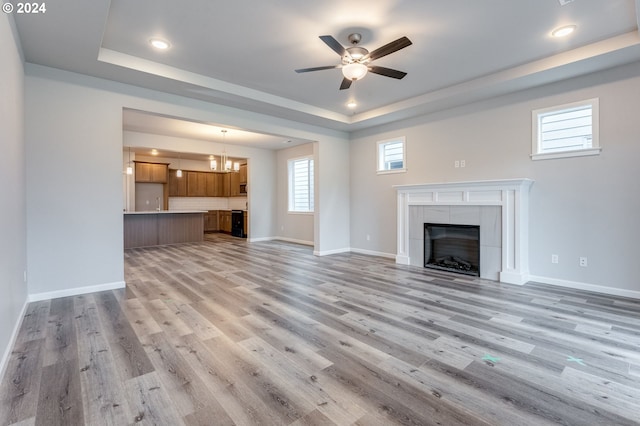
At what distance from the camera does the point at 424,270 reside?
5.22 metres

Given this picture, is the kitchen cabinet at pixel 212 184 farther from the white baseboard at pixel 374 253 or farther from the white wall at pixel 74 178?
the white wall at pixel 74 178

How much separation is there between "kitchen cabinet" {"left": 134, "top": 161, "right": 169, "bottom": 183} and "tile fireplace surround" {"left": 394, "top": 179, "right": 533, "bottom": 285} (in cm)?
793

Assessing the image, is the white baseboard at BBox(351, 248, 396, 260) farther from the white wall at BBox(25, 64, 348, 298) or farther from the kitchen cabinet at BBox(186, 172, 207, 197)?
the kitchen cabinet at BBox(186, 172, 207, 197)

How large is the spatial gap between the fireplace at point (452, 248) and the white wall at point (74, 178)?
16.1ft

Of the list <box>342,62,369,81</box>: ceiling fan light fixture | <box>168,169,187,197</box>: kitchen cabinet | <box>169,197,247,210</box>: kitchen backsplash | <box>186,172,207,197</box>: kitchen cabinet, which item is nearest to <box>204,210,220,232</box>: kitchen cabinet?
<box>169,197,247,210</box>: kitchen backsplash

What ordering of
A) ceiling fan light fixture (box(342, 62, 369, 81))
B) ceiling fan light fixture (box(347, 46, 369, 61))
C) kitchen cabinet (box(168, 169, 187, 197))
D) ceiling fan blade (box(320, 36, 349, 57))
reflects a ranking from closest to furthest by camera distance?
1. ceiling fan blade (box(320, 36, 349, 57))
2. ceiling fan light fixture (box(347, 46, 369, 61))
3. ceiling fan light fixture (box(342, 62, 369, 81))
4. kitchen cabinet (box(168, 169, 187, 197))

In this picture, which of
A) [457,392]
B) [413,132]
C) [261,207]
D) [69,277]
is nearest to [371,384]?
[457,392]

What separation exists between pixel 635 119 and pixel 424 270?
332 cm

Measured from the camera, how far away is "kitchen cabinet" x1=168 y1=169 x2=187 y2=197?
1052 cm

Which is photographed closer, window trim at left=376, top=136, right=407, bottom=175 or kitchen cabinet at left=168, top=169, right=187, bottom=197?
window trim at left=376, top=136, right=407, bottom=175

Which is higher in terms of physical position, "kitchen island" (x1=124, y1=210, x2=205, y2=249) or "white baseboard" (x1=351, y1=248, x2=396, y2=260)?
"kitchen island" (x1=124, y1=210, x2=205, y2=249)

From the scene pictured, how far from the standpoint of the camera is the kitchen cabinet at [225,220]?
11.5 meters

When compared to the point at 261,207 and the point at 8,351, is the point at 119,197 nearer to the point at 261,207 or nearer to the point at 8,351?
the point at 8,351

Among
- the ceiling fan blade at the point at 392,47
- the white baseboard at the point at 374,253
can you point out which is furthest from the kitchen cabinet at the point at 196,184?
the ceiling fan blade at the point at 392,47
